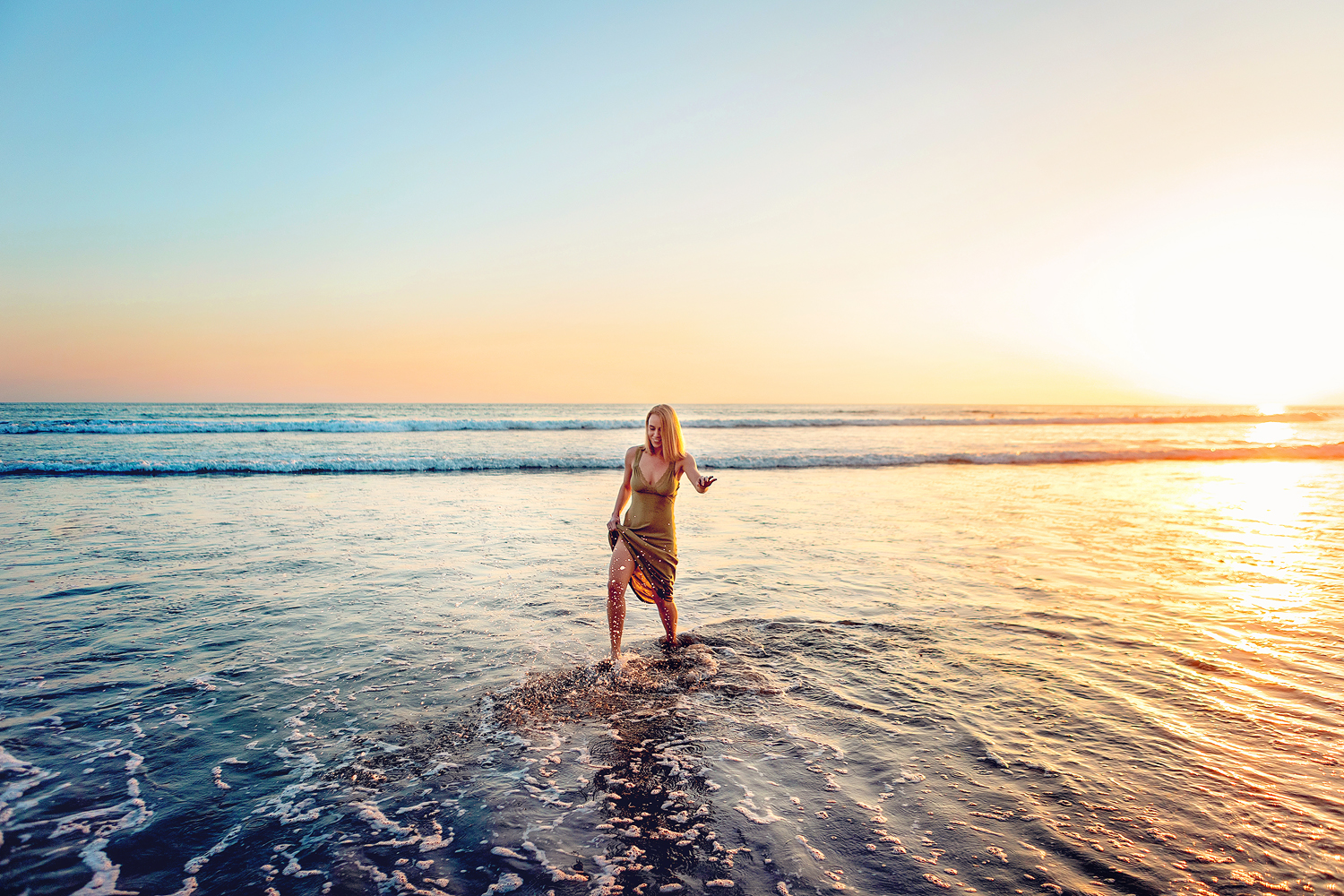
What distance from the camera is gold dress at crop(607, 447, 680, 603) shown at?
5355 millimetres

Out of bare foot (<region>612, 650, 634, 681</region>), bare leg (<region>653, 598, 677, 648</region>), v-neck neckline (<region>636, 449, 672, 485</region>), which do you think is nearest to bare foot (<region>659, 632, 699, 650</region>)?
bare leg (<region>653, 598, 677, 648</region>)

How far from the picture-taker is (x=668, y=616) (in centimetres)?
558

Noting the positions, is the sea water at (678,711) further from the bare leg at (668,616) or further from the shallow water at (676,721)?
the bare leg at (668,616)

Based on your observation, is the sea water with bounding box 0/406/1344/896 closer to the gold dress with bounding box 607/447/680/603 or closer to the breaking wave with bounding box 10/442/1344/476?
the gold dress with bounding box 607/447/680/603

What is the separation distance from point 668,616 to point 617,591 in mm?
674

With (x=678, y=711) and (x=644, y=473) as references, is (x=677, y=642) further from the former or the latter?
(x=644, y=473)

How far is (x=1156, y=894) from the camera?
263 centimetres

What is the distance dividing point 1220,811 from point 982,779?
3.55 ft

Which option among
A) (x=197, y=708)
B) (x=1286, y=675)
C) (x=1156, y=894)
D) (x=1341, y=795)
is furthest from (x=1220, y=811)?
(x=197, y=708)

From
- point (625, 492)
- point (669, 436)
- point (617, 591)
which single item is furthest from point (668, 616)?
point (669, 436)

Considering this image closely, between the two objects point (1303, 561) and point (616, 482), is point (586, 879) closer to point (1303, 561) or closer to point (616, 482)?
point (1303, 561)

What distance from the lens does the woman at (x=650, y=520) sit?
521 cm

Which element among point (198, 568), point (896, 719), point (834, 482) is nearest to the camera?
point (896, 719)

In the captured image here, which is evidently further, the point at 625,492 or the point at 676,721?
the point at 625,492
